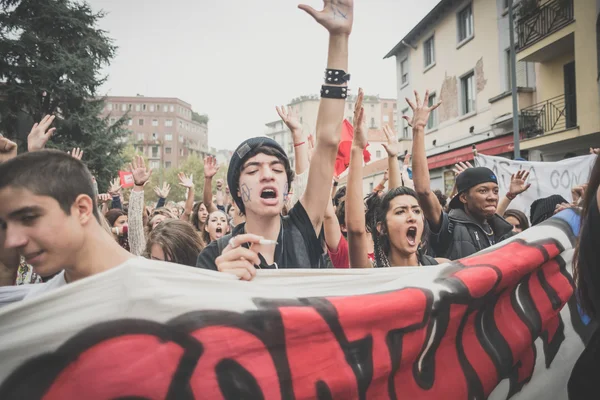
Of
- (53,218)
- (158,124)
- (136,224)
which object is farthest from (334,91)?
(158,124)

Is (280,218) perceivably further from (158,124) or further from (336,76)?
(158,124)

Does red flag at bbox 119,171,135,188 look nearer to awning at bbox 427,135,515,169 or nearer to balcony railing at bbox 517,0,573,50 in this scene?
awning at bbox 427,135,515,169

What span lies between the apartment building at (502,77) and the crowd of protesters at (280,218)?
36.6ft

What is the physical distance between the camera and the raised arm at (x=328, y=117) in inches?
85.5

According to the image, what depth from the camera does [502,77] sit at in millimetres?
16078

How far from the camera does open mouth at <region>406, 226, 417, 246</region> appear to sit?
2.86m

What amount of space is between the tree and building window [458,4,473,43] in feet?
47.4

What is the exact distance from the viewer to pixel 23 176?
4.92 feet

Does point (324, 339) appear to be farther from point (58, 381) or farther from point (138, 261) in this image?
point (58, 381)

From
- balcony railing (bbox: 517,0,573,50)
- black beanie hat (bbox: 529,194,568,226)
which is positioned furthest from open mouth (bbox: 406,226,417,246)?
balcony railing (bbox: 517,0,573,50)

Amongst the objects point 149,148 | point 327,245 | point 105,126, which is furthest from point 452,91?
point 149,148

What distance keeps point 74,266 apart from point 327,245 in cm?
184

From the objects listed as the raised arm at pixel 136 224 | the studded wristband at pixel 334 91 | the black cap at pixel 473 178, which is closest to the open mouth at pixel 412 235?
the studded wristband at pixel 334 91

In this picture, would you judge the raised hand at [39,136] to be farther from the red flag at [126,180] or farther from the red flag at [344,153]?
the red flag at [126,180]
